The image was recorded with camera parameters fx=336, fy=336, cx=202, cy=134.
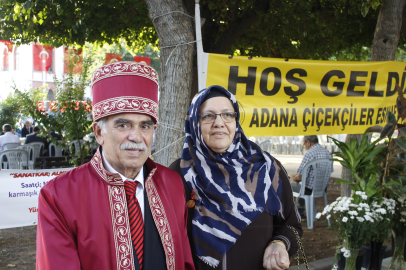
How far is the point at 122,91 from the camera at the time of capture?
5.11 ft

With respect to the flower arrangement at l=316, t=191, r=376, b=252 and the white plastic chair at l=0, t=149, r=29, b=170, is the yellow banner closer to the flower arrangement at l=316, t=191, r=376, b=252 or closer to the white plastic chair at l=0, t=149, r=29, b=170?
the flower arrangement at l=316, t=191, r=376, b=252

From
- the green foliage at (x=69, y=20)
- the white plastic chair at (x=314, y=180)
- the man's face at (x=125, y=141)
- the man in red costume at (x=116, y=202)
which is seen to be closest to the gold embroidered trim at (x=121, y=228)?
the man in red costume at (x=116, y=202)

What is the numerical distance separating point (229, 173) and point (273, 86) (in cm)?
199

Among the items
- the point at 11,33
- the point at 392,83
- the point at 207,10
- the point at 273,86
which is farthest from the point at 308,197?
the point at 11,33

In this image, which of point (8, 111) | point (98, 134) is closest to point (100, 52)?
point (8, 111)

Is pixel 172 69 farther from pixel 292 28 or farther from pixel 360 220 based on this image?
pixel 292 28

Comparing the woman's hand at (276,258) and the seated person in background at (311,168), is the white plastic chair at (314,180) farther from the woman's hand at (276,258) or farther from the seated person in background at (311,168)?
the woman's hand at (276,258)

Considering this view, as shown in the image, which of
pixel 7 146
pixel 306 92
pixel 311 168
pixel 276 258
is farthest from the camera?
pixel 7 146

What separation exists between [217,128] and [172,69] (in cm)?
139

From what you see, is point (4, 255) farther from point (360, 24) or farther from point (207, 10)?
point (360, 24)

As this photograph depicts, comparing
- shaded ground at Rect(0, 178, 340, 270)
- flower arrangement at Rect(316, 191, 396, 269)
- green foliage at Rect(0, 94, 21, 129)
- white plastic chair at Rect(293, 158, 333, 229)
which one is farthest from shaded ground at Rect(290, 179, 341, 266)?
green foliage at Rect(0, 94, 21, 129)

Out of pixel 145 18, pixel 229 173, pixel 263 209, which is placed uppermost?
pixel 145 18

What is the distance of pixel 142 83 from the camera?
1.62m

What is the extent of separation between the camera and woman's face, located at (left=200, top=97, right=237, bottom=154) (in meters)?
2.04
